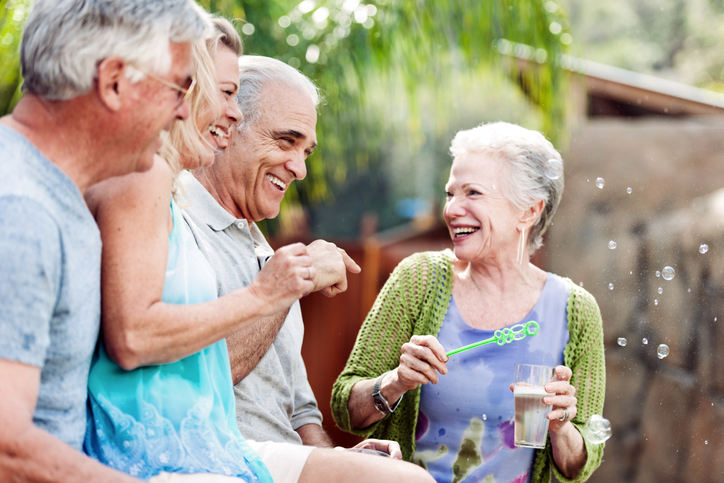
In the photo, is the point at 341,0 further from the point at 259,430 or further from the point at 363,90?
the point at 259,430

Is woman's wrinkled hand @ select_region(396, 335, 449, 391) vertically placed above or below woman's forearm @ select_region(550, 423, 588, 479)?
above

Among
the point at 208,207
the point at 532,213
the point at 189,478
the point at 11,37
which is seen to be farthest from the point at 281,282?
the point at 11,37

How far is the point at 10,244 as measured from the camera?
1162mm

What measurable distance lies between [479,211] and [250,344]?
971 mm

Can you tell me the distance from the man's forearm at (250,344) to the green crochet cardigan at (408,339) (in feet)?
1.62

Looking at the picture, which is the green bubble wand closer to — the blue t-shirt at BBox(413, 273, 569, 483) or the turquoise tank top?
the blue t-shirt at BBox(413, 273, 569, 483)

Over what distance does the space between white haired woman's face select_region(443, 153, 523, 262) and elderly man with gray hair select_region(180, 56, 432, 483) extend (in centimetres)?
57

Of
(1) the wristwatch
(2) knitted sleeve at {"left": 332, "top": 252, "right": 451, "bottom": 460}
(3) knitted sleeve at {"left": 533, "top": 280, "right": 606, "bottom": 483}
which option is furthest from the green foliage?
(3) knitted sleeve at {"left": 533, "top": 280, "right": 606, "bottom": 483}

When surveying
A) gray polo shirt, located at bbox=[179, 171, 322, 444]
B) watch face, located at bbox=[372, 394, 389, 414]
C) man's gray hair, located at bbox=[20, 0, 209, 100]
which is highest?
man's gray hair, located at bbox=[20, 0, 209, 100]

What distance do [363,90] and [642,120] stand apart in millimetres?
3442

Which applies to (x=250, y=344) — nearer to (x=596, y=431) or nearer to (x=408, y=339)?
(x=408, y=339)

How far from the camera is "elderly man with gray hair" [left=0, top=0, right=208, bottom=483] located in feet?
3.82

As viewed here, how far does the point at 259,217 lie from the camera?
229cm

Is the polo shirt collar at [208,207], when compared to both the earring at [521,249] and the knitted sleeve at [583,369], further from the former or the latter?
the knitted sleeve at [583,369]
